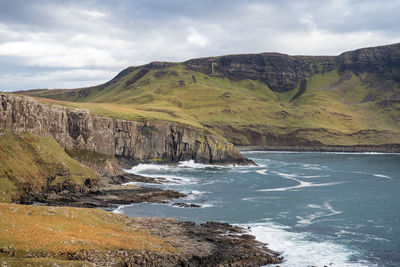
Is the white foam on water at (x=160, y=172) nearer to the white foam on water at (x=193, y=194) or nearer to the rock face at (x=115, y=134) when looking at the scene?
the rock face at (x=115, y=134)

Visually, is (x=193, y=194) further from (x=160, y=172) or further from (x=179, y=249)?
(x=179, y=249)

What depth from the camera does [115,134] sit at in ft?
406

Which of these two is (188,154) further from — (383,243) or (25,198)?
(383,243)

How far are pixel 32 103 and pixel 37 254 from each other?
47.4m

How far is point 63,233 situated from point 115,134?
85.6m

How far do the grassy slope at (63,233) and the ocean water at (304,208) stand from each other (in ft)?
46.5

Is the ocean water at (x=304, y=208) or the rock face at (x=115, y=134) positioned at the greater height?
the rock face at (x=115, y=134)

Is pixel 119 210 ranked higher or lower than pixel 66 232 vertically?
lower

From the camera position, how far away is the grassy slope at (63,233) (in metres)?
35.4

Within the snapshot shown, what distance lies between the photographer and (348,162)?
152 meters

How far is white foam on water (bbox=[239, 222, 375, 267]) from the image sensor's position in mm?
42344

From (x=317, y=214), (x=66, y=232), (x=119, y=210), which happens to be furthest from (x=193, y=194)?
(x=66, y=232)

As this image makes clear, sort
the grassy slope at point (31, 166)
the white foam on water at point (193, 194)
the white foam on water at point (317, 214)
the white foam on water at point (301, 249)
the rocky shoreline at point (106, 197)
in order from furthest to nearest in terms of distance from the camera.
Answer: the white foam on water at point (193, 194) < the rocky shoreline at point (106, 197) < the grassy slope at point (31, 166) < the white foam on water at point (317, 214) < the white foam on water at point (301, 249)

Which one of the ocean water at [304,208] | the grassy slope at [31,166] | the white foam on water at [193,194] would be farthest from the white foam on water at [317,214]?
→ the grassy slope at [31,166]
